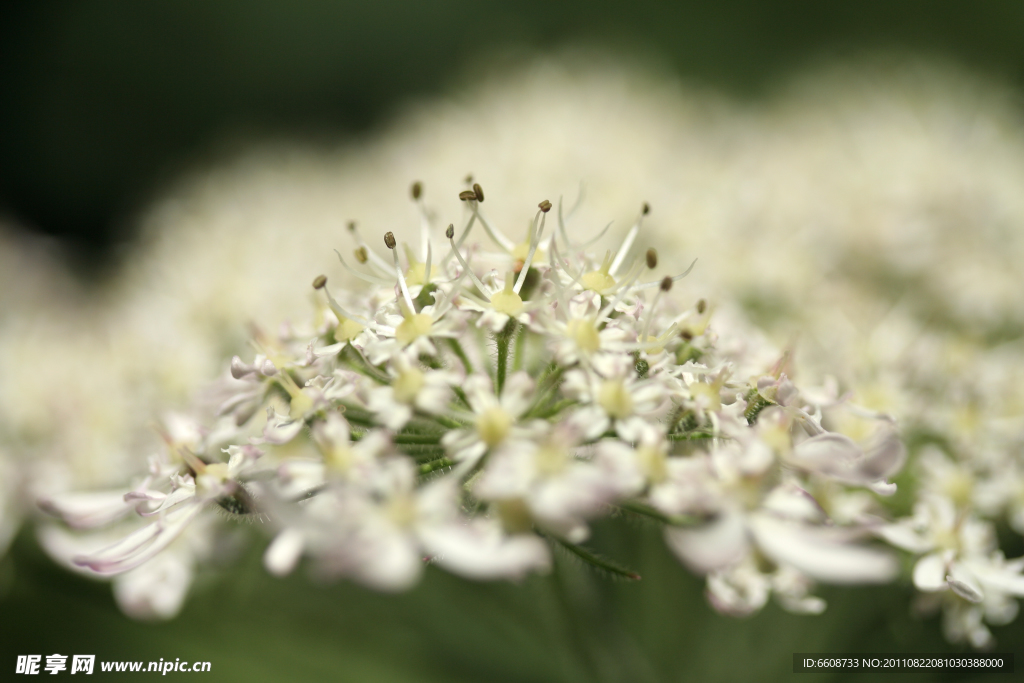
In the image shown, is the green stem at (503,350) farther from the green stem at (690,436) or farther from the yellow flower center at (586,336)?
the green stem at (690,436)

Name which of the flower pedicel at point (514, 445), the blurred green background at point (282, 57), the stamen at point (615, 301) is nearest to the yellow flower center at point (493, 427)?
the flower pedicel at point (514, 445)

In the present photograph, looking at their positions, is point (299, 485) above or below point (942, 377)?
below

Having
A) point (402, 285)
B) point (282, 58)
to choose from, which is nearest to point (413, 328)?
point (402, 285)

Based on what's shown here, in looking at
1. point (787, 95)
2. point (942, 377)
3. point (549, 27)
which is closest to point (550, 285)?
point (942, 377)

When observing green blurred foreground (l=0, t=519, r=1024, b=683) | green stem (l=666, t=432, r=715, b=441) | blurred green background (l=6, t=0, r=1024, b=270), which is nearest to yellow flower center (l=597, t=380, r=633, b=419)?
green stem (l=666, t=432, r=715, b=441)

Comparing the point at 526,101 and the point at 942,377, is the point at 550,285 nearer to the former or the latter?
the point at 942,377
